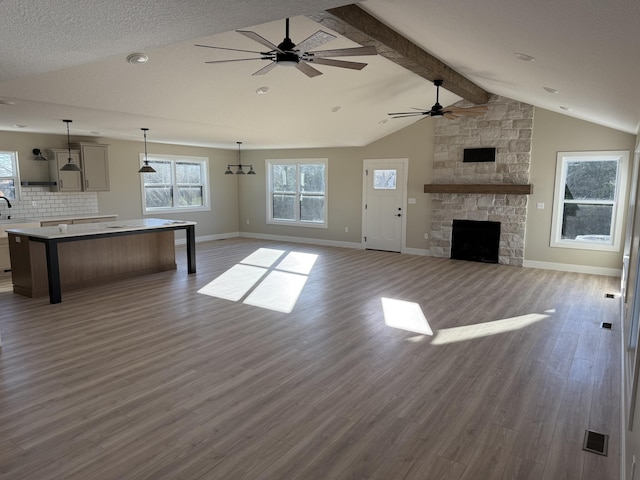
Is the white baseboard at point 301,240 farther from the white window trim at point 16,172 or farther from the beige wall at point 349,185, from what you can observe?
the white window trim at point 16,172

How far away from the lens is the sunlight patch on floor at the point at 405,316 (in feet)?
15.4

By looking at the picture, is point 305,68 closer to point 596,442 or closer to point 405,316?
point 405,316

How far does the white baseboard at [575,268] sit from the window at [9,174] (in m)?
9.67

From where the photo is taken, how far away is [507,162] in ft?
26.7

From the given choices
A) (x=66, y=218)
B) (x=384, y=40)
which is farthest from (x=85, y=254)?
(x=384, y=40)

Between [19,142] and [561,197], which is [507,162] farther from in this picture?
[19,142]

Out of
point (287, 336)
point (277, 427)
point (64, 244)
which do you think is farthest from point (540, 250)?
point (64, 244)

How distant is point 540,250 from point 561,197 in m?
1.04

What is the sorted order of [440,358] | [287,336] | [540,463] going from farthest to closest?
[287,336] < [440,358] < [540,463]

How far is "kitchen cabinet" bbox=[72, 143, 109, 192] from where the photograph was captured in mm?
8344

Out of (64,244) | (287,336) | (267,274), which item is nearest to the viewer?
(287,336)

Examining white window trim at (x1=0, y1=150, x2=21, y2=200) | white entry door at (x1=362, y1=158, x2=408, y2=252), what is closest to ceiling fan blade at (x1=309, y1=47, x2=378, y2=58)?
white entry door at (x1=362, y1=158, x2=408, y2=252)

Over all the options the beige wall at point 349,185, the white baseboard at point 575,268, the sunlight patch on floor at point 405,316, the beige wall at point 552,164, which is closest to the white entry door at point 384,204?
the beige wall at point 349,185

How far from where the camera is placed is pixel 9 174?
774 cm
